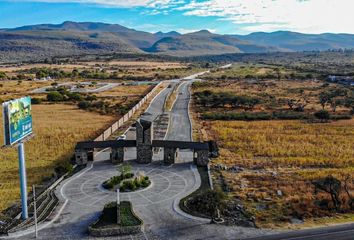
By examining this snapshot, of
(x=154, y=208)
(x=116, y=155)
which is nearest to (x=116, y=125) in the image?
(x=116, y=155)

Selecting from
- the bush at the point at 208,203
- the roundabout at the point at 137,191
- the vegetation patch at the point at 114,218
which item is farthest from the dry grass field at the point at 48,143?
the bush at the point at 208,203

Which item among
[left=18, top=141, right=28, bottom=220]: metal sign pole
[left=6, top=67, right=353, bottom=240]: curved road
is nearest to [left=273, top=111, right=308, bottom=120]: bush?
[left=6, top=67, right=353, bottom=240]: curved road

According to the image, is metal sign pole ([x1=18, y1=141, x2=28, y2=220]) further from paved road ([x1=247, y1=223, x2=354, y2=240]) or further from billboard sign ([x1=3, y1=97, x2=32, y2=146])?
paved road ([x1=247, y1=223, x2=354, y2=240])

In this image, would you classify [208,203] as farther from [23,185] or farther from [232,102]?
[232,102]

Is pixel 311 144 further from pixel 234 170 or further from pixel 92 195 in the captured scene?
pixel 92 195

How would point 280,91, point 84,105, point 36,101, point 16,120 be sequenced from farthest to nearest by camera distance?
1. point 280,91
2. point 36,101
3. point 84,105
4. point 16,120

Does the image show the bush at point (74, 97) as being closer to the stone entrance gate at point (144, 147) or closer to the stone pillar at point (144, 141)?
the stone entrance gate at point (144, 147)

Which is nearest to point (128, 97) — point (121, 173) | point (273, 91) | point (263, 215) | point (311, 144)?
point (273, 91)
